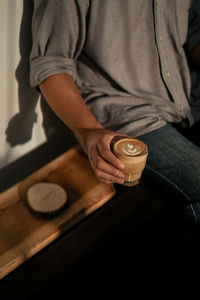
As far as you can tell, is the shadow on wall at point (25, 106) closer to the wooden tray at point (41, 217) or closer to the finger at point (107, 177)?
the wooden tray at point (41, 217)

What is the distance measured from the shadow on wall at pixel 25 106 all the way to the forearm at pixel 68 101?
0.27 m

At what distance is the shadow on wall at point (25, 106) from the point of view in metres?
1.49

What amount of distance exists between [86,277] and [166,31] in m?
1.43

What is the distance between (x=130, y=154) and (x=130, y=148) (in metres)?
0.03

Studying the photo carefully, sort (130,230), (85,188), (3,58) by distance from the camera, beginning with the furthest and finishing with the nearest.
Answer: (130,230)
(85,188)
(3,58)

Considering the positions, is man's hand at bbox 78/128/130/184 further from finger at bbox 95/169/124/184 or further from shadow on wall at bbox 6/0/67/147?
shadow on wall at bbox 6/0/67/147

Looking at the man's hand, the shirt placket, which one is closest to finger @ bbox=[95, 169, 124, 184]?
the man's hand

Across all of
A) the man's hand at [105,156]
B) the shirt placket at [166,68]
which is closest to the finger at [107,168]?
the man's hand at [105,156]

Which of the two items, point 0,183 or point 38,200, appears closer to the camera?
point 38,200

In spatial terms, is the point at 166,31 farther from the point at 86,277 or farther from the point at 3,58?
the point at 86,277

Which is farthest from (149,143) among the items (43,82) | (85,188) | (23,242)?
(23,242)

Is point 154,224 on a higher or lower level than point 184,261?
lower

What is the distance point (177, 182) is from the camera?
130 cm

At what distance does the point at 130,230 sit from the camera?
194cm
